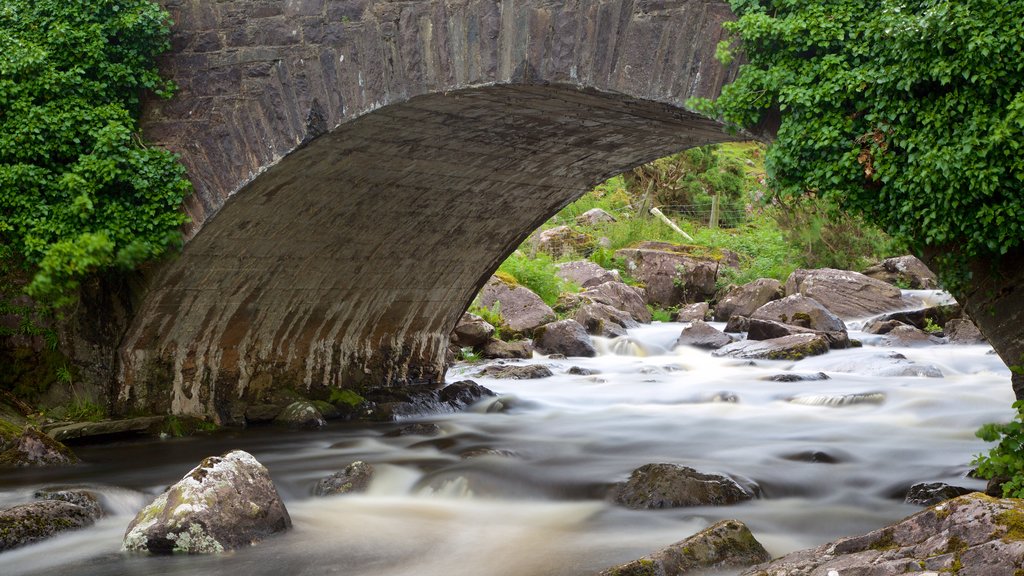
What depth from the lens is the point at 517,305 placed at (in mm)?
17125

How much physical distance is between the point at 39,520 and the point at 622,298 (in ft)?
49.0

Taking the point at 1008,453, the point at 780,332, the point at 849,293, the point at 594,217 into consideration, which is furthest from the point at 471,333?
the point at 594,217

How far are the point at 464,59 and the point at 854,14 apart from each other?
2.53 meters

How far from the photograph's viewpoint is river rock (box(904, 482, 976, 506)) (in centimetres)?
650

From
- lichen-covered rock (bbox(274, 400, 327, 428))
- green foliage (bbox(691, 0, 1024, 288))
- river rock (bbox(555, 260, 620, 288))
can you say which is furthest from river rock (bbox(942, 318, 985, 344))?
green foliage (bbox(691, 0, 1024, 288))

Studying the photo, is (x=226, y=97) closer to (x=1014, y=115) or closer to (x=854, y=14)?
(x=854, y=14)

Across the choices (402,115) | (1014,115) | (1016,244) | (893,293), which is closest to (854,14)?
(1014,115)

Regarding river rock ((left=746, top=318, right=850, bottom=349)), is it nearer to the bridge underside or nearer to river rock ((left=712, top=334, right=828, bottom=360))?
river rock ((left=712, top=334, right=828, bottom=360))

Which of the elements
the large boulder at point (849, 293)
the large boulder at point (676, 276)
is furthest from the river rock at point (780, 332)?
the large boulder at point (676, 276)

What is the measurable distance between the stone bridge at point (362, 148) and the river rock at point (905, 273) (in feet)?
37.2

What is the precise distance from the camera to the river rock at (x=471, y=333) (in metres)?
15.0

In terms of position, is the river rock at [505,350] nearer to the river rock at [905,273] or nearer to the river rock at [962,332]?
the river rock at [962,332]

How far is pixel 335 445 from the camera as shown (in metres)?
9.09

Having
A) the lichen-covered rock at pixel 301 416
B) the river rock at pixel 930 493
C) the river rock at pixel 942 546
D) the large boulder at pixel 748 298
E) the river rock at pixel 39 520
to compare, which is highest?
the river rock at pixel 942 546
